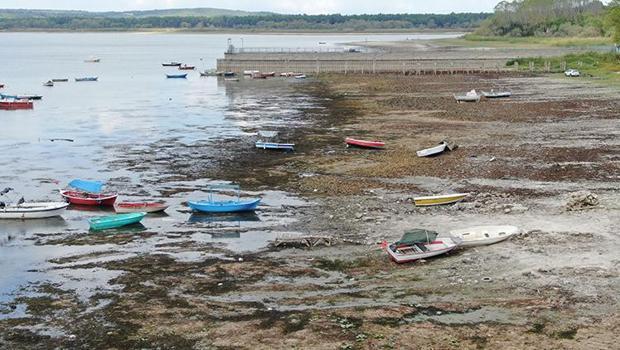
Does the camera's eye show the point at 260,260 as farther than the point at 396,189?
No

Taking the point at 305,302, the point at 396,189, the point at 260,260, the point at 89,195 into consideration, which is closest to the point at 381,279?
the point at 305,302

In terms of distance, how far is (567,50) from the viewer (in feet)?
424

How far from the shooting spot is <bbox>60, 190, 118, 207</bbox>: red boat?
3912cm

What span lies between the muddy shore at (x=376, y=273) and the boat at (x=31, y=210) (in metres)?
4.08

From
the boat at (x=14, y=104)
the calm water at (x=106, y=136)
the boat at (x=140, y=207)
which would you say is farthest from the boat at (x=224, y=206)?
the boat at (x=14, y=104)

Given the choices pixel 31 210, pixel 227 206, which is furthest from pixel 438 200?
pixel 31 210

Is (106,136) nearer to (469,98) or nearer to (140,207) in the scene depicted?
(140,207)

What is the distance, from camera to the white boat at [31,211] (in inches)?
1443

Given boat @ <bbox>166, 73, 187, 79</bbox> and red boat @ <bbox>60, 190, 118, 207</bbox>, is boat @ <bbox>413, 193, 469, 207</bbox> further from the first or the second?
boat @ <bbox>166, 73, 187, 79</bbox>

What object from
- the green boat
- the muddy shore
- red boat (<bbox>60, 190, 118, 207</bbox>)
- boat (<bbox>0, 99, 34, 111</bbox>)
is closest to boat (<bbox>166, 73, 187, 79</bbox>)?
boat (<bbox>0, 99, 34, 111</bbox>)

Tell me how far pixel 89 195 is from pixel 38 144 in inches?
845

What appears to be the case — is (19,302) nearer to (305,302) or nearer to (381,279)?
(305,302)

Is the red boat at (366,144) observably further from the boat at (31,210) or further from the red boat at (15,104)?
the red boat at (15,104)

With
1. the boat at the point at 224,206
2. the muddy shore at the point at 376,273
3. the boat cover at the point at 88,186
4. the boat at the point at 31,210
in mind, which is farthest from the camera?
the boat cover at the point at 88,186
